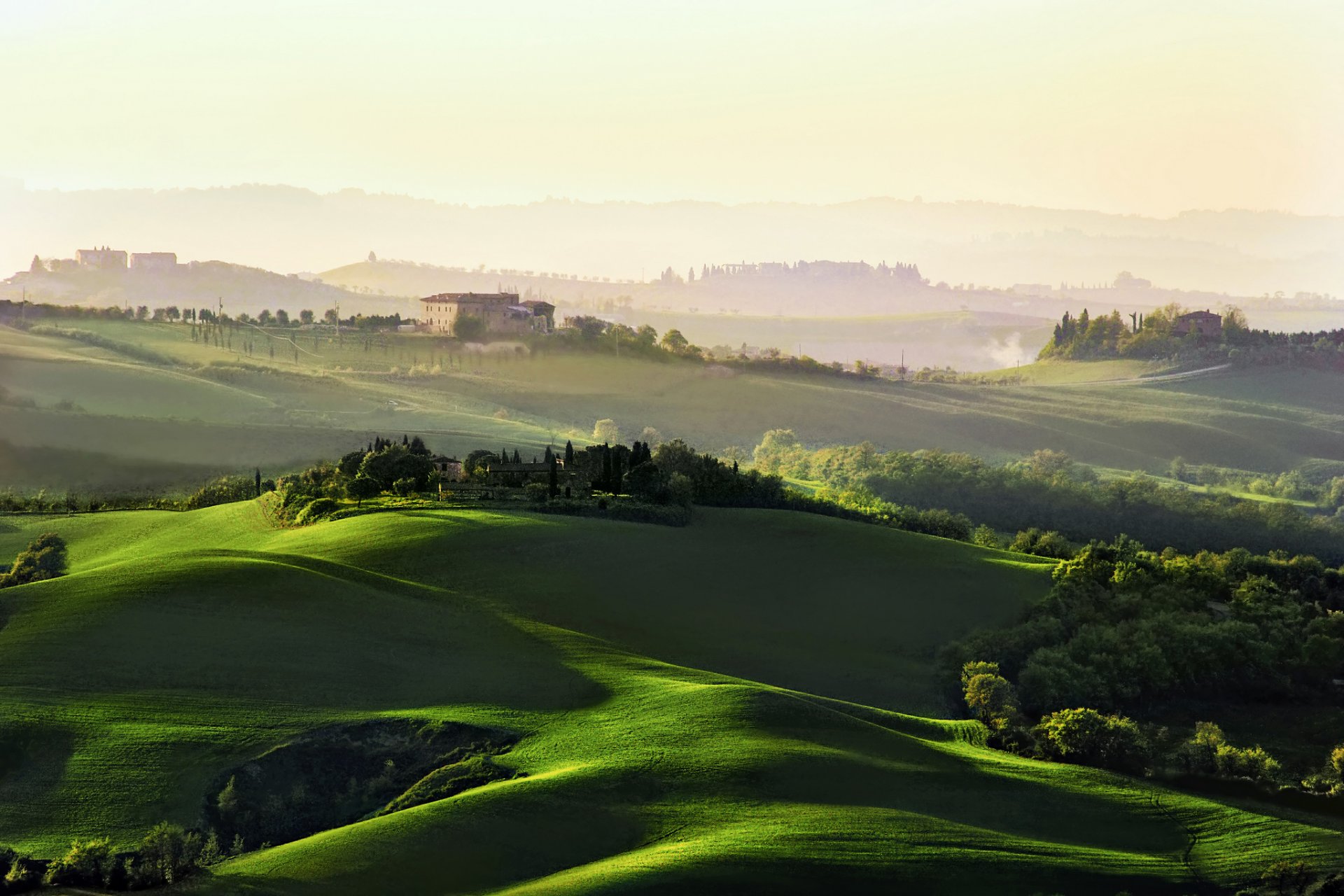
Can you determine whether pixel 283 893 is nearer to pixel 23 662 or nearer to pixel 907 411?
pixel 23 662

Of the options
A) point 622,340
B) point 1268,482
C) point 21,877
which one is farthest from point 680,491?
point 622,340

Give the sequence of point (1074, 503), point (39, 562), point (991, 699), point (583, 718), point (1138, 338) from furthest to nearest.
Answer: point (1138, 338)
point (1074, 503)
point (39, 562)
point (991, 699)
point (583, 718)

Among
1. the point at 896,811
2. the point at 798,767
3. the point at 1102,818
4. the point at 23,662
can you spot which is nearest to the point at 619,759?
the point at 798,767

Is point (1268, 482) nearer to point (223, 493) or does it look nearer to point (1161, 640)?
point (1161, 640)

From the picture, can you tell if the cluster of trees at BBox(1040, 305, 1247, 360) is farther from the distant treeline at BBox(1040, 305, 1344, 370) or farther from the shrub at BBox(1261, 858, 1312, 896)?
the shrub at BBox(1261, 858, 1312, 896)

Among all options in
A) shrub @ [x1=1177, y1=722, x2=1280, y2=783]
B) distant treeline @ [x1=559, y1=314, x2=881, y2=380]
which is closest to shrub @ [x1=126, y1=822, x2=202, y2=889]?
shrub @ [x1=1177, y1=722, x2=1280, y2=783]

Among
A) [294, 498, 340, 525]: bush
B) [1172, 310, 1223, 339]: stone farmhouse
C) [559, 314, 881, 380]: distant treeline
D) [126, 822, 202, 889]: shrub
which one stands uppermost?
[1172, 310, 1223, 339]: stone farmhouse

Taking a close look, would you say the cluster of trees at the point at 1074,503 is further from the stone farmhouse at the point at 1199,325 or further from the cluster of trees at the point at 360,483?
the stone farmhouse at the point at 1199,325
